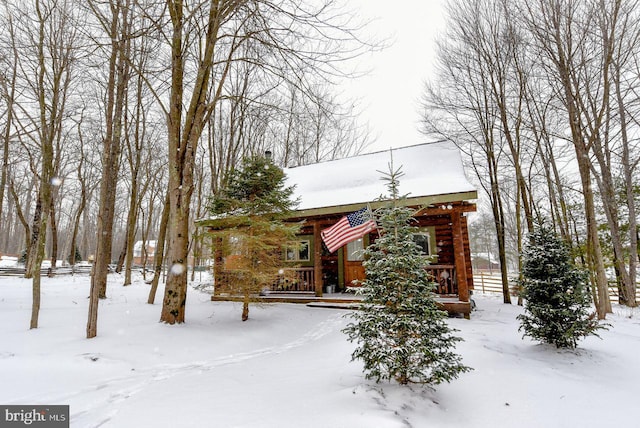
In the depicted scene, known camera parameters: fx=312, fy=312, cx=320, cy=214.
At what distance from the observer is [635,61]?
962cm

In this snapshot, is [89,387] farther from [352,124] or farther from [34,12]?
[352,124]

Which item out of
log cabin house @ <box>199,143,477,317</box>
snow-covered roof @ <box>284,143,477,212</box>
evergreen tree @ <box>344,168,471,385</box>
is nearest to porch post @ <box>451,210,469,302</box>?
log cabin house @ <box>199,143,477,317</box>

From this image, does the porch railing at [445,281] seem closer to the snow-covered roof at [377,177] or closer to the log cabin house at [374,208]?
the log cabin house at [374,208]

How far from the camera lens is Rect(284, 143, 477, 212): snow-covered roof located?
9375 millimetres

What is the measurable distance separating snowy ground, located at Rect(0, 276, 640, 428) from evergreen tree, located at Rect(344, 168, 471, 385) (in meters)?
0.28

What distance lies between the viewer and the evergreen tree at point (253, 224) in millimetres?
7195

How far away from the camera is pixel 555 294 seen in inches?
199

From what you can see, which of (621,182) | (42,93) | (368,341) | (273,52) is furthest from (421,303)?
(621,182)

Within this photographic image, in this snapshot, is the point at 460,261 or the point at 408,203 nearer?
the point at 460,261

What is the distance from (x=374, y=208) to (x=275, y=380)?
596cm

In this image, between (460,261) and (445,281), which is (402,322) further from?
(445,281)

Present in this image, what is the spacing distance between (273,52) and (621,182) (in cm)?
1642

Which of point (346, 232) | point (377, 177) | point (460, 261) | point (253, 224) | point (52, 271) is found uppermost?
point (377, 177)

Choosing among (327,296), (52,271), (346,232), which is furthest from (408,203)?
(52,271)
